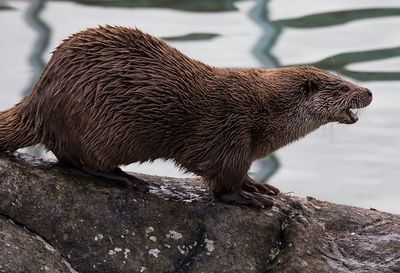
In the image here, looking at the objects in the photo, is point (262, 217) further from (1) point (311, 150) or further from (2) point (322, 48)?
(2) point (322, 48)

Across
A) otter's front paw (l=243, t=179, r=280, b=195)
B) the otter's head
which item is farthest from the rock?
the otter's head

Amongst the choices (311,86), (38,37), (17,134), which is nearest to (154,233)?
(17,134)

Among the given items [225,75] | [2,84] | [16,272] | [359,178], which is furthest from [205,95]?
[2,84]

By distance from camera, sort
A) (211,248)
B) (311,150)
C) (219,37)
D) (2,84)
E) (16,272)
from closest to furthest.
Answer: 1. (16,272)
2. (211,248)
3. (311,150)
4. (2,84)
5. (219,37)

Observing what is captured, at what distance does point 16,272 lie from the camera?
4312 millimetres

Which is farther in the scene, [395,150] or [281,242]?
[395,150]

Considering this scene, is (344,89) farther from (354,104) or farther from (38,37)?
(38,37)

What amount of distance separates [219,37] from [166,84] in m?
4.98

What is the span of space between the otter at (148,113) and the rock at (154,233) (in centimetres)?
10

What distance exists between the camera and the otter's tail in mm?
4980

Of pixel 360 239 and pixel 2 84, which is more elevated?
pixel 360 239

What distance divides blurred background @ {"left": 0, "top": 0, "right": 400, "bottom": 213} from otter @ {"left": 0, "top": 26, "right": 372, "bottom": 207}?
8.04ft

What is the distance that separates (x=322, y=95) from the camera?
5316mm

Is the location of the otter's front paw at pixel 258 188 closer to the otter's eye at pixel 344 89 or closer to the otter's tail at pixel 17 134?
the otter's eye at pixel 344 89
